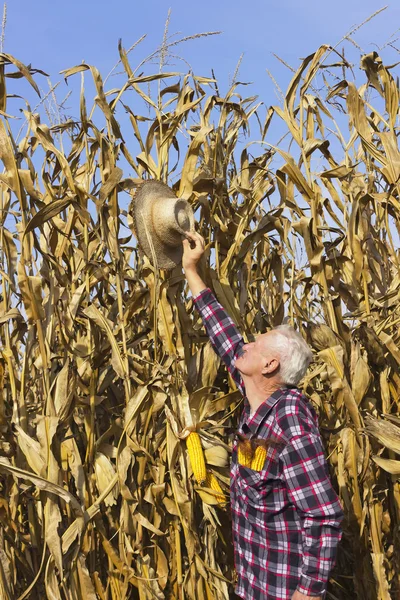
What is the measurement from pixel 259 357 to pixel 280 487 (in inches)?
17.7

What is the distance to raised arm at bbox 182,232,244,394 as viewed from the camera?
273 cm

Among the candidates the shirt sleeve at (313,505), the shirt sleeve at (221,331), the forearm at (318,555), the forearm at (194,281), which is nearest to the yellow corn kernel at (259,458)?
the shirt sleeve at (313,505)

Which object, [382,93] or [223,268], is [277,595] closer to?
[223,268]

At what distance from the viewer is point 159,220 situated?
2.58 m

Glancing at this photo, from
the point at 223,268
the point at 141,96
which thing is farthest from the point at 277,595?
the point at 141,96

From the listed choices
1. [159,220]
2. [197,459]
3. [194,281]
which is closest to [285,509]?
[197,459]

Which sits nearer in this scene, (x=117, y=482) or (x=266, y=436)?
(x=266, y=436)

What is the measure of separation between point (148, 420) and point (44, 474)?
435 mm

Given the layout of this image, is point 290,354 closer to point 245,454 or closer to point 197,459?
point 245,454

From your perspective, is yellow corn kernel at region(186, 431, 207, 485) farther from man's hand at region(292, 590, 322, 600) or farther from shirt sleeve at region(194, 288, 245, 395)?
man's hand at region(292, 590, 322, 600)

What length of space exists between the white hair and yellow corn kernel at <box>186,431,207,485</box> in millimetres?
435

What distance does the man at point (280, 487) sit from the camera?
224 cm

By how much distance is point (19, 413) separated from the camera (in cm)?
259

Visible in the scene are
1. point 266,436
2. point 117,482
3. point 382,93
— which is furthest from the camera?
point 382,93
